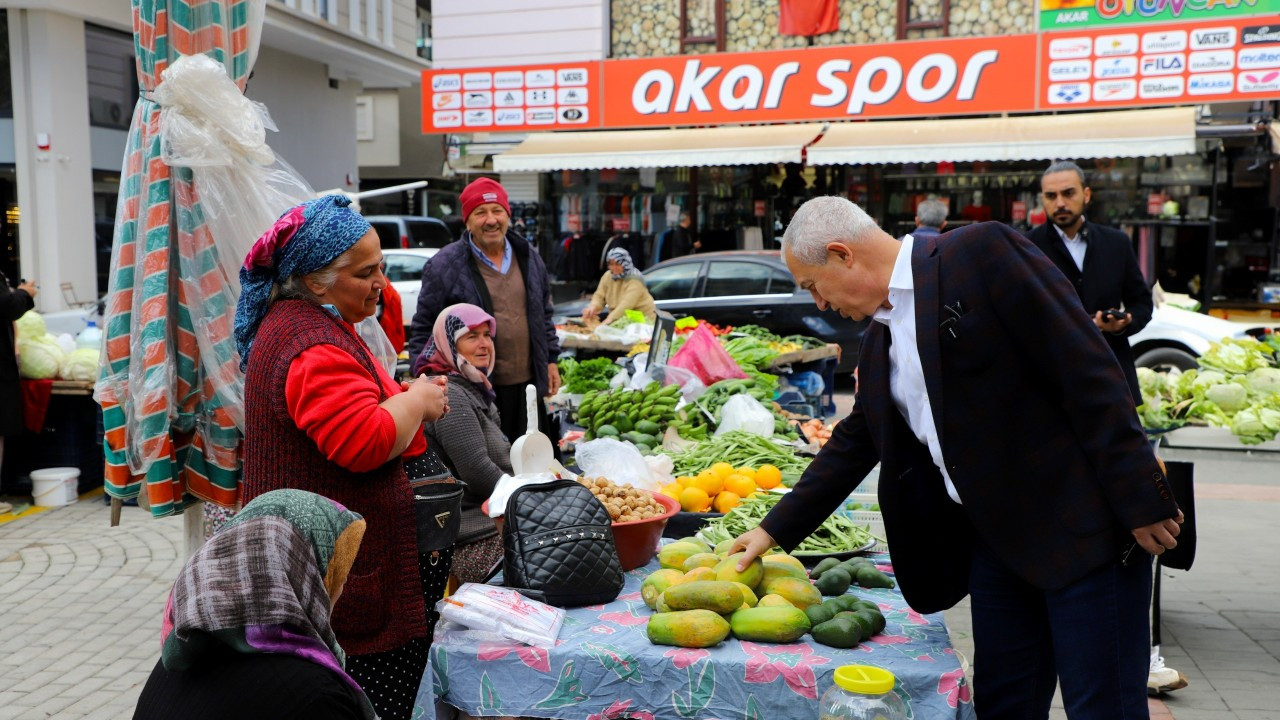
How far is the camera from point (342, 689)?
75.5 inches

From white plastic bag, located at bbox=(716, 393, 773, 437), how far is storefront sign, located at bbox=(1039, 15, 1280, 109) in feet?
35.0

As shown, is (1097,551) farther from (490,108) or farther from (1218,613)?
(490,108)

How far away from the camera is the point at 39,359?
7.32m

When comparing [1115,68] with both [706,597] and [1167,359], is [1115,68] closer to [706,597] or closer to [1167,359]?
[1167,359]

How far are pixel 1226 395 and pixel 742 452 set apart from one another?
219 cm

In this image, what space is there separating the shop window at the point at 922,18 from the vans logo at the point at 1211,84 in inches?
162

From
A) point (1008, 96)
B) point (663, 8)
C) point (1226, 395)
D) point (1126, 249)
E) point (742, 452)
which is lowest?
point (742, 452)

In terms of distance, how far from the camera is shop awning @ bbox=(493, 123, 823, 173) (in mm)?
14750

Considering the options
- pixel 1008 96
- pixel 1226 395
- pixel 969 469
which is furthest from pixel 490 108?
pixel 969 469

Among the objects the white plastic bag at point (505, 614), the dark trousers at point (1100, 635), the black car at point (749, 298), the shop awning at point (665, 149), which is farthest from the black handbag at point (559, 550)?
the shop awning at point (665, 149)

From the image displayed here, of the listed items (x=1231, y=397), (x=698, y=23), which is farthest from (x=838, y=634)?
(x=698, y=23)

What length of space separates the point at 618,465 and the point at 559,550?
132cm

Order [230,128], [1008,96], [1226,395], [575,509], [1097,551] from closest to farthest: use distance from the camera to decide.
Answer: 1. [1097,551]
2. [575,509]
3. [230,128]
4. [1226,395]
5. [1008,96]

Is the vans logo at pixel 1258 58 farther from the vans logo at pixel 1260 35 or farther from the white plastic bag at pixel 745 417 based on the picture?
the white plastic bag at pixel 745 417
